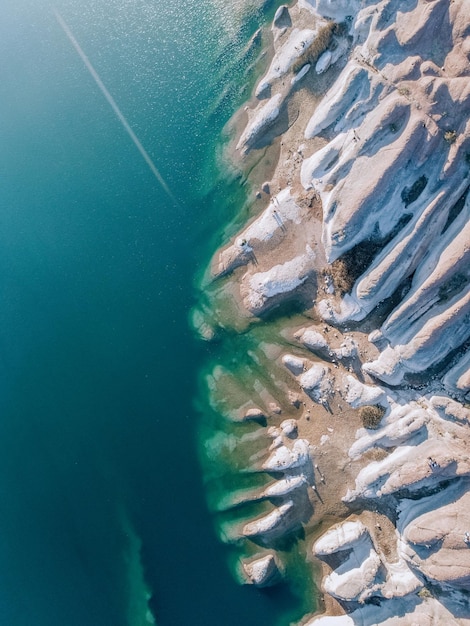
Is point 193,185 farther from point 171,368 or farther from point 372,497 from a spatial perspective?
point 372,497

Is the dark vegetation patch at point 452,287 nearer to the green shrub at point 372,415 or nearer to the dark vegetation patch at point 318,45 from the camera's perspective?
the green shrub at point 372,415

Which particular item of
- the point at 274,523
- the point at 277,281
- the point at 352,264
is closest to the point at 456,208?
the point at 352,264

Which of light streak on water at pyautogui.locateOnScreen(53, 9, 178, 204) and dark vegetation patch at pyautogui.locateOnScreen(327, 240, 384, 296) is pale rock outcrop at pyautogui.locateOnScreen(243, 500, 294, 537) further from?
light streak on water at pyautogui.locateOnScreen(53, 9, 178, 204)

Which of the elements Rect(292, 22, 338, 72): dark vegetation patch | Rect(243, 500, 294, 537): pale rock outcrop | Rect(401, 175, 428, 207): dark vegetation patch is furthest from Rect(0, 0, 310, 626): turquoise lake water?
Rect(401, 175, 428, 207): dark vegetation patch

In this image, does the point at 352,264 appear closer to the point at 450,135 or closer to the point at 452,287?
the point at 452,287

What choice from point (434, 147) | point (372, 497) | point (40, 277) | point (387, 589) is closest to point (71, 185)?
point (40, 277)

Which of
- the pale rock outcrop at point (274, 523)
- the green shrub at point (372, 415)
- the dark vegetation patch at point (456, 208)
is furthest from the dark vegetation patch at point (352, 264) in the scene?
the pale rock outcrop at point (274, 523)

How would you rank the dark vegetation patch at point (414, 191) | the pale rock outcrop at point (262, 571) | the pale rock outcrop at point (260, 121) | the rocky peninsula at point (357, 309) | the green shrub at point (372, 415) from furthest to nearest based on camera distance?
the pale rock outcrop at point (262, 571) < the pale rock outcrop at point (260, 121) < the green shrub at point (372, 415) < the dark vegetation patch at point (414, 191) < the rocky peninsula at point (357, 309)
